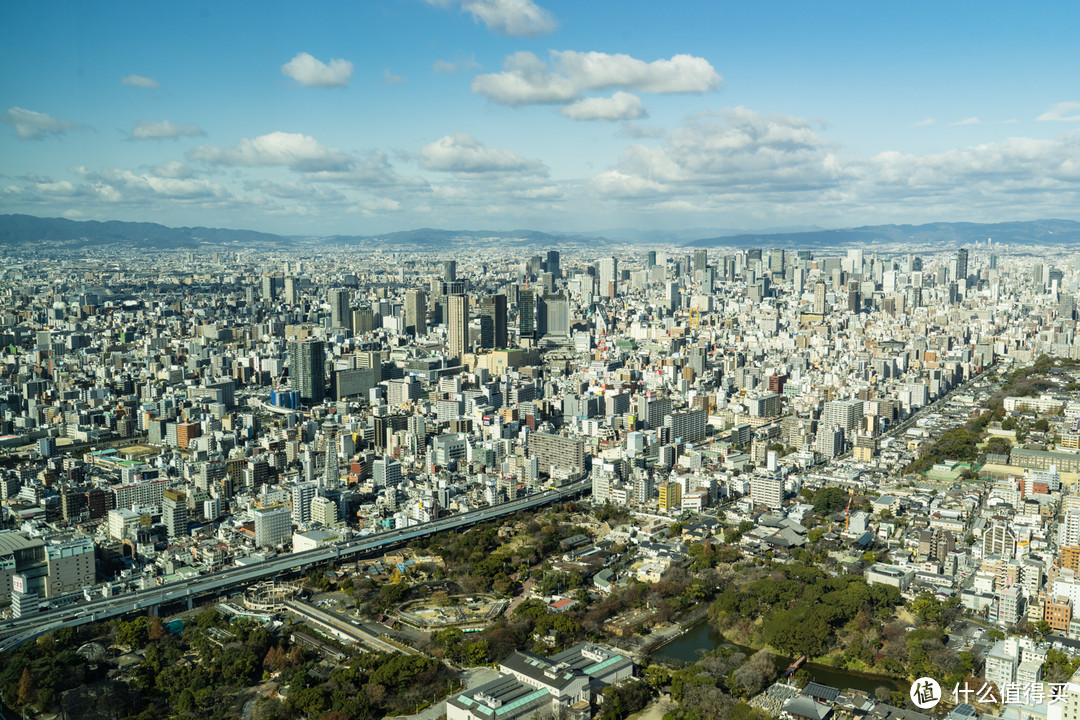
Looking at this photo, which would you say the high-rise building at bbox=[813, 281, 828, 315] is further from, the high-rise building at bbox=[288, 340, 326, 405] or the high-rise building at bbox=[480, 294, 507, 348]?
the high-rise building at bbox=[288, 340, 326, 405]

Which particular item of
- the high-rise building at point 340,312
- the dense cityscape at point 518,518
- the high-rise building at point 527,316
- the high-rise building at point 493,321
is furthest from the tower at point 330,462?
the high-rise building at point 527,316

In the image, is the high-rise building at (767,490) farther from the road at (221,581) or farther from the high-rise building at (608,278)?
the high-rise building at (608,278)

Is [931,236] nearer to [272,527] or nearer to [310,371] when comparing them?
[310,371]

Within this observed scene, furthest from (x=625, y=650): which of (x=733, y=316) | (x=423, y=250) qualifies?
(x=423, y=250)

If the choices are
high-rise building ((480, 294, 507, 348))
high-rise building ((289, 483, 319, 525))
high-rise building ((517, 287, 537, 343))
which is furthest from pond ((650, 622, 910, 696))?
high-rise building ((517, 287, 537, 343))

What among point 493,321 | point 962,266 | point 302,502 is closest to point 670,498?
point 302,502

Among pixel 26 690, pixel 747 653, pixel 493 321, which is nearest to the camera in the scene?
pixel 26 690

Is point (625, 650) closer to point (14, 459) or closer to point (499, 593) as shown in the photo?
point (499, 593)
